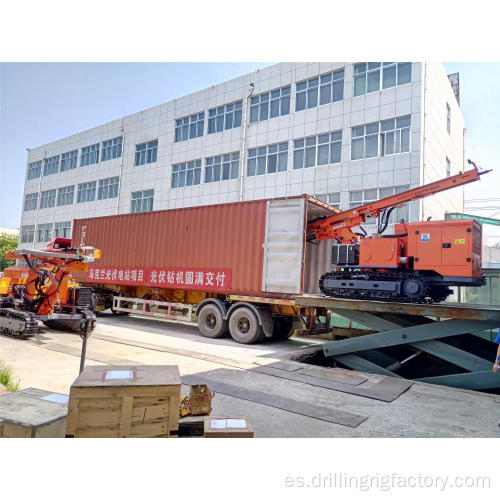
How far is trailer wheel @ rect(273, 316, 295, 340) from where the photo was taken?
444 inches

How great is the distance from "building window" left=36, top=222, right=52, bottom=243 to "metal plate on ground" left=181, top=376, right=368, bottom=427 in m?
37.1

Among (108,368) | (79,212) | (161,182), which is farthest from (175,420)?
(79,212)

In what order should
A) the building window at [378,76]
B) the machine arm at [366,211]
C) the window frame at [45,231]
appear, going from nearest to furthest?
the machine arm at [366,211] → the building window at [378,76] → the window frame at [45,231]

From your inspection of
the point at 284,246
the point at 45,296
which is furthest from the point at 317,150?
the point at 45,296

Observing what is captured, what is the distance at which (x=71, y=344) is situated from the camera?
8633 millimetres

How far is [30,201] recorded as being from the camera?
4122 cm

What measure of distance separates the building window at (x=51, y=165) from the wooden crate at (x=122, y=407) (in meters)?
40.3

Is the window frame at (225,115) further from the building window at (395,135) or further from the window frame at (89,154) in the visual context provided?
the window frame at (89,154)

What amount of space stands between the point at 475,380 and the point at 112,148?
3179cm

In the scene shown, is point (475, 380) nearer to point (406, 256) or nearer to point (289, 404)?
point (406, 256)

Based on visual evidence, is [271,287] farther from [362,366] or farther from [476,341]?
[476,341]

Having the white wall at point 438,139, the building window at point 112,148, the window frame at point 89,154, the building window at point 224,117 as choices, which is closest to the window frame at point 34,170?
the window frame at point 89,154

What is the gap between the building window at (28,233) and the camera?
132ft

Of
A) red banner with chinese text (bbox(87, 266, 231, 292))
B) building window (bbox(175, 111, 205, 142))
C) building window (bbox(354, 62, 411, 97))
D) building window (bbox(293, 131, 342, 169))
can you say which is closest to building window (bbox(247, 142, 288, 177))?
building window (bbox(293, 131, 342, 169))
